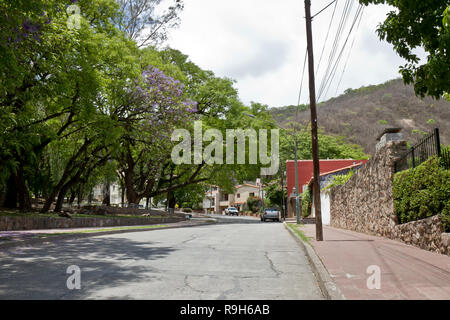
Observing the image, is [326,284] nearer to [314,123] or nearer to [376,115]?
[314,123]

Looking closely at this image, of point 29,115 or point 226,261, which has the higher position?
point 29,115

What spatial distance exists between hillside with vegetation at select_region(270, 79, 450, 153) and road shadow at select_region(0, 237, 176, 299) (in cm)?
9541

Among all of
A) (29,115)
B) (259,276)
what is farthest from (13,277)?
(29,115)

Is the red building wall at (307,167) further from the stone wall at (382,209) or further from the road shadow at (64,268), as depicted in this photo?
the road shadow at (64,268)

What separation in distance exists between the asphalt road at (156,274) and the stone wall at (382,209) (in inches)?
130

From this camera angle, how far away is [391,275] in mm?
6613

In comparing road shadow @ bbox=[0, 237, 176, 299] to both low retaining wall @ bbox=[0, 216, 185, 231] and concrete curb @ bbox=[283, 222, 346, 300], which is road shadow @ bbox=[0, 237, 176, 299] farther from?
low retaining wall @ bbox=[0, 216, 185, 231]

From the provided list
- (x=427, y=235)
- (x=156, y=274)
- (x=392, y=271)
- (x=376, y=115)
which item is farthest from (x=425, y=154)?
(x=376, y=115)

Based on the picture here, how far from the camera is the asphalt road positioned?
18.5ft

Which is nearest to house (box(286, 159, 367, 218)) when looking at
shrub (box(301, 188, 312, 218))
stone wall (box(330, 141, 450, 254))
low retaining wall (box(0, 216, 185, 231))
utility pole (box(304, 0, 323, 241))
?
shrub (box(301, 188, 312, 218))

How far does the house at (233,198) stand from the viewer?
3780 inches
